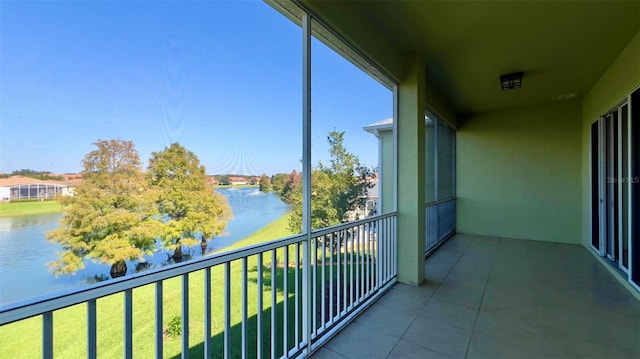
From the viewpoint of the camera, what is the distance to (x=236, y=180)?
55.4 inches

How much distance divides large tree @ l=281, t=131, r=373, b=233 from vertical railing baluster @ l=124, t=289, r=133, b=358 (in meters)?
0.91

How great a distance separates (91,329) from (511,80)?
4874 mm

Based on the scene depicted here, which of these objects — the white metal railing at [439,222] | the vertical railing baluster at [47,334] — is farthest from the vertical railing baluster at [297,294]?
the white metal railing at [439,222]

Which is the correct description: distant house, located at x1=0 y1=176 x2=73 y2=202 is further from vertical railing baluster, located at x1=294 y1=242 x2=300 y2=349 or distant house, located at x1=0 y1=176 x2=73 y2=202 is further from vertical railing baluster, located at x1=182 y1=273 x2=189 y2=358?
vertical railing baluster, located at x1=294 y1=242 x2=300 y2=349

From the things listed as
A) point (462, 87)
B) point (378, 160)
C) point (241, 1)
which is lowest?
point (378, 160)

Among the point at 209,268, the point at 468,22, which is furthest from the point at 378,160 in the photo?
the point at 209,268

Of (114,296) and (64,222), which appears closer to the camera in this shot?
(64,222)

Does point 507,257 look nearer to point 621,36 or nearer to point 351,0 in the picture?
point 621,36

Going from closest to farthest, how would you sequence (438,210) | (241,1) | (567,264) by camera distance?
(241,1), (567,264), (438,210)

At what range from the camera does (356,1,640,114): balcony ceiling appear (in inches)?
92.9

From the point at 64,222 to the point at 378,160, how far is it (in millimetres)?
2664

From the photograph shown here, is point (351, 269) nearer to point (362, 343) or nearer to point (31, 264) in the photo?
point (362, 343)

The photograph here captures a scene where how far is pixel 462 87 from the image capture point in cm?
429

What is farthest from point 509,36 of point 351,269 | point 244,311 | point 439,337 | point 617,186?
point 244,311
